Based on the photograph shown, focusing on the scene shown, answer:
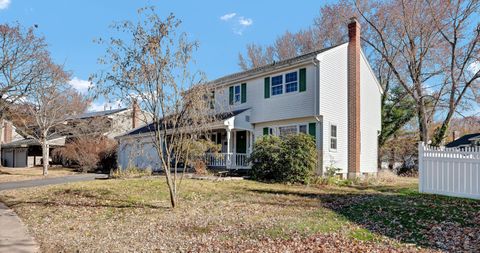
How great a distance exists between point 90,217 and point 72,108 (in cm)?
2617

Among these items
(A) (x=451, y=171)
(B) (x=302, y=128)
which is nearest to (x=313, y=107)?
(B) (x=302, y=128)

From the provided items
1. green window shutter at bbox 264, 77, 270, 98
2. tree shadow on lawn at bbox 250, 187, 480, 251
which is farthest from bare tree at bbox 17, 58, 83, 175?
tree shadow on lawn at bbox 250, 187, 480, 251

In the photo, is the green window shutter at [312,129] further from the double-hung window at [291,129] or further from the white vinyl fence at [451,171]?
the white vinyl fence at [451,171]

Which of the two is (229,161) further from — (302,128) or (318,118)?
(318,118)

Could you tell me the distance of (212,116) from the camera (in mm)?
10391

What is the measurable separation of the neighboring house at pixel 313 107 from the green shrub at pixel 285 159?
187 cm

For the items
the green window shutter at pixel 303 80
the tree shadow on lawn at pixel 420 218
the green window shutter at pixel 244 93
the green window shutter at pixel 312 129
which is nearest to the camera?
the tree shadow on lawn at pixel 420 218

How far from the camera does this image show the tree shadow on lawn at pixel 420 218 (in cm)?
631

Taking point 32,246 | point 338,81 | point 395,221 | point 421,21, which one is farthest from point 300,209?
point 421,21

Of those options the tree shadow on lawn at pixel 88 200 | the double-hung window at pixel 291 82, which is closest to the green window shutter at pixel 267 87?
the double-hung window at pixel 291 82

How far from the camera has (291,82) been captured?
18.6 metres

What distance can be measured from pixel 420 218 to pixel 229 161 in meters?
12.2

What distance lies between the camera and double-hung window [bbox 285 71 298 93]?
723 inches

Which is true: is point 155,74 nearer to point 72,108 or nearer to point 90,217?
point 90,217
